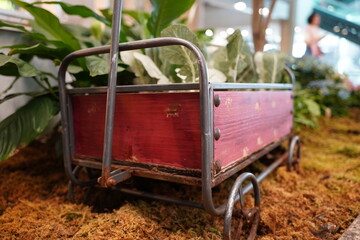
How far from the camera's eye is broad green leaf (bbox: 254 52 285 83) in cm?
161

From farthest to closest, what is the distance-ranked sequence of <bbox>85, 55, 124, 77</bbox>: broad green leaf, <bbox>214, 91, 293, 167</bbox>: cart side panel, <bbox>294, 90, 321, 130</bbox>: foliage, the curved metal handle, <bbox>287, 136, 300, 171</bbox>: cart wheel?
<bbox>294, 90, 321, 130</bbox>: foliage → <bbox>287, 136, 300, 171</bbox>: cart wheel → <bbox>85, 55, 124, 77</bbox>: broad green leaf → <bbox>214, 91, 293, 167</bbox>: cart side panel → the curved metal handle

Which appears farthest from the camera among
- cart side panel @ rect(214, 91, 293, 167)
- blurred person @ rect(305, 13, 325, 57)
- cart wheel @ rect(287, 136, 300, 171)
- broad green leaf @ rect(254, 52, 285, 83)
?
blurred person @ rect(305, 13, 325, 57)

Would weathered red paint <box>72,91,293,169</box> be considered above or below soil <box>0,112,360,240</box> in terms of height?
above

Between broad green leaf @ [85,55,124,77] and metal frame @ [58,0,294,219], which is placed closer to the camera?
metal frame @ [58,0,294,219]

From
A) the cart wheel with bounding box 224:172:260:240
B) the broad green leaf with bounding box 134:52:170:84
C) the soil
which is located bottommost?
the soil

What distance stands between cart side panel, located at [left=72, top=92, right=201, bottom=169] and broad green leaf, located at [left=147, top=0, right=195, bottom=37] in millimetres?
509

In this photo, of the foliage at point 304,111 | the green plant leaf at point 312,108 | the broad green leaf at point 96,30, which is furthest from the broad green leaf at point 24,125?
the green plant leaf at point 312,108

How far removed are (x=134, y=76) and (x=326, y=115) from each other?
251 cm

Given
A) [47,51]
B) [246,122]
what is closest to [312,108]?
[246,122]

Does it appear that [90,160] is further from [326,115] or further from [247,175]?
[326,115]

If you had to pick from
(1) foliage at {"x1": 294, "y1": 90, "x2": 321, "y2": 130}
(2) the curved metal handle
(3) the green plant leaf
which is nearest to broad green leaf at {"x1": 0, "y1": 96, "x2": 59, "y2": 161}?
(2) the curved metal handle

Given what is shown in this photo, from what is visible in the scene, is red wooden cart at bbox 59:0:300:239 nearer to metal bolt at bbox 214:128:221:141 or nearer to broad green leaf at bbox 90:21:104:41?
metal bolt at bbox 214:128:221:141

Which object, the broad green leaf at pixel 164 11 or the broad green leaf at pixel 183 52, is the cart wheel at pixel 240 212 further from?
the broad green leaf at pixel 164 11

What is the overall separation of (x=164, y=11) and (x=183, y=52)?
1.36ft
